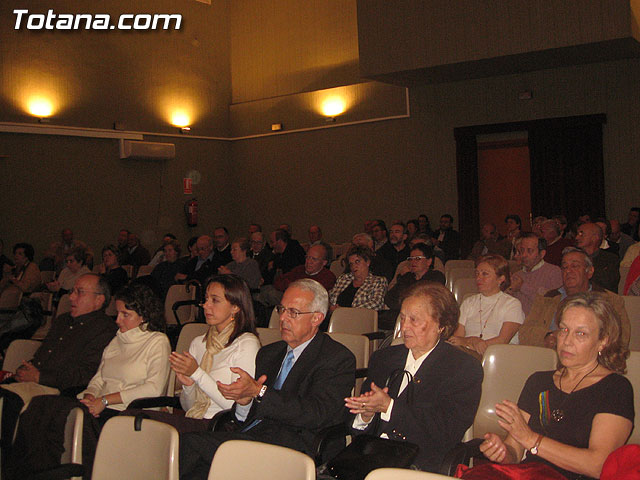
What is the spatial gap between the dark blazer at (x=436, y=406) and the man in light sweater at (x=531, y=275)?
2.24 meters

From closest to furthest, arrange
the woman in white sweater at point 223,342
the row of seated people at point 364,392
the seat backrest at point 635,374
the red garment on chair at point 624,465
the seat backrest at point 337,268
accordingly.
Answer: the red garment on chair at point 624,465 < the row of seated people at point 364,392 < the seat backrest at point 635,374 < the woman in white sweater at point 223,342 < the seat backrest at point 337,268

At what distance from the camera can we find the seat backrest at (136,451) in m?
2.11

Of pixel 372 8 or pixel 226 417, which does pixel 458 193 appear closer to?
pixel 372 8

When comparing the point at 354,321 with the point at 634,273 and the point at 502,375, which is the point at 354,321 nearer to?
the point at 502,375

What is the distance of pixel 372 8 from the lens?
9.65 meters

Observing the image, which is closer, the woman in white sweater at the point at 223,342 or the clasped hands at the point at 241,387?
the clasped hands at the point at 241,387

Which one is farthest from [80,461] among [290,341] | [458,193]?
[458,193]

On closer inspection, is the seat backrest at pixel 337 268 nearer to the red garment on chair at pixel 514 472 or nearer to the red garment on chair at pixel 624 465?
the red garment on chair at pixel 514 472

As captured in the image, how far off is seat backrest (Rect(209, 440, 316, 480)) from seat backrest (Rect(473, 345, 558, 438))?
136cm

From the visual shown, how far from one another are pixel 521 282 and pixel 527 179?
6781mm

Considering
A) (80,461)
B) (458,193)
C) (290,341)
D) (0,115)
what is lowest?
(80,461)

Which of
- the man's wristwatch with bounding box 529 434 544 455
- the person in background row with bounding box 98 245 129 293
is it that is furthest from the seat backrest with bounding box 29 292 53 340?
the man's wristwatch with bounding box 529 434 544 455

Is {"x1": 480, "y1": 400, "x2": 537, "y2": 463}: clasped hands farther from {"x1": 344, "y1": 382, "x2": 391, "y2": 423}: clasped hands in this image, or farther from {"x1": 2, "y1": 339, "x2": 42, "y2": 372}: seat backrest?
{"x1": 2, "y1": 339, "x2": 42, "y2": 372}: seat backrest

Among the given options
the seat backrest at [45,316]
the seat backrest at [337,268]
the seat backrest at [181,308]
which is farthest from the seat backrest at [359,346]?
the seat backrest at [337,268]
